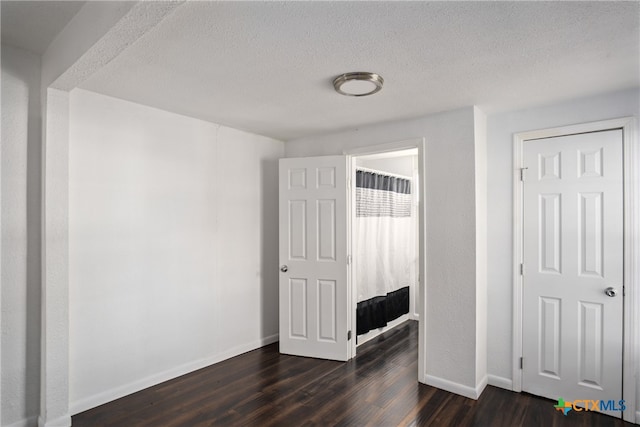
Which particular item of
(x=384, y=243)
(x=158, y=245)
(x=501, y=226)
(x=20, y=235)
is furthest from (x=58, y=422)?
(x=501, y=226)

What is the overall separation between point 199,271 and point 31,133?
5.53 feet

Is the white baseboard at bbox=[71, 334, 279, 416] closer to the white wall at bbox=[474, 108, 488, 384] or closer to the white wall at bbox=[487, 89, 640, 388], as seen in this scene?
the white wall at bbox=[474, 108, 488, 384]

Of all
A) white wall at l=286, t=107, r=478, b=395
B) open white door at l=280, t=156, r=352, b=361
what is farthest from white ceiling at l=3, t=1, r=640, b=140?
open white door at l=280, t=156, r=352, b=361

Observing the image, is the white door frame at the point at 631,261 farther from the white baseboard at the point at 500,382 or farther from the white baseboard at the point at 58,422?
the white baseboard at the point at 58,422

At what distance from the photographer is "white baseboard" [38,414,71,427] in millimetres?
2242

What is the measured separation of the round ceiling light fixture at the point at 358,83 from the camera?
2.22 metres

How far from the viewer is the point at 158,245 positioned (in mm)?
3023

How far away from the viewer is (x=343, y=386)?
298 centimetres

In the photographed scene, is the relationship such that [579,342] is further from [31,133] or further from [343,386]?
[31,133]

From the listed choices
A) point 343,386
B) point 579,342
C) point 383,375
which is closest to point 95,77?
point 343,386

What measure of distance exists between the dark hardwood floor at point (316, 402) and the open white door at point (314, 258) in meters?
0.31

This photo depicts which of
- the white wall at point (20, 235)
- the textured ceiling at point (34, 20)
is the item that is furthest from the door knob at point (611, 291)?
the white wall at point (20, 235)

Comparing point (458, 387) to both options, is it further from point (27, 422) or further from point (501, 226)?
point (27, 422)

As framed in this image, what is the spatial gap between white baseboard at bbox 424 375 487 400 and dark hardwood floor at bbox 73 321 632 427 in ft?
0.17
